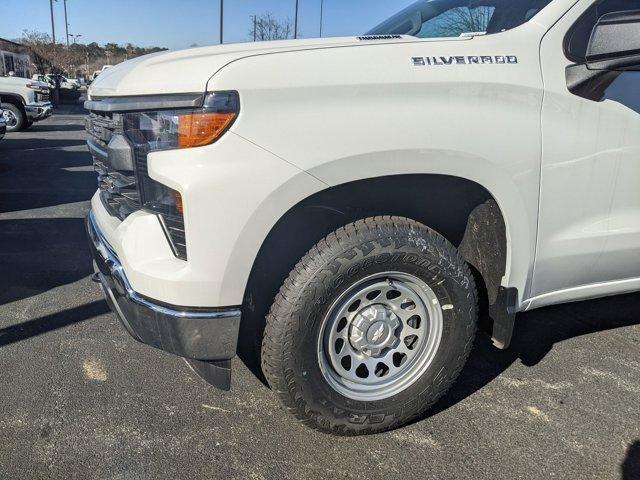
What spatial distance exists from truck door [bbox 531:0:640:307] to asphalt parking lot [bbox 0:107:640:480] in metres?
0.62

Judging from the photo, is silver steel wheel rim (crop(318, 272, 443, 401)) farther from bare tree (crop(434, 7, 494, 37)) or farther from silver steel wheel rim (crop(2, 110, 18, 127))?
silver steel wheel rim (crop(2, 110, 18, 127))

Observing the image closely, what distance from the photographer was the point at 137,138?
7.19ft

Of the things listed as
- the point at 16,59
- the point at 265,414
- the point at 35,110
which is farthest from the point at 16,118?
the point at 16,59

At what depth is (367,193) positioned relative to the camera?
2.37m

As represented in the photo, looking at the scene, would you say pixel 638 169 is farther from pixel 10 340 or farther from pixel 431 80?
pixel 10 340

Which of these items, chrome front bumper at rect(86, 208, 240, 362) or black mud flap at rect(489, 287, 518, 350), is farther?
black mud flap at rect(489, 287, 518, 350)

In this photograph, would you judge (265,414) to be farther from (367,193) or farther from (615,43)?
(615,43)

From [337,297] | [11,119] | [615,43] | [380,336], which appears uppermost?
[615,43]

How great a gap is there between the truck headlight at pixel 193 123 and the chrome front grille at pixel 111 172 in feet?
0.62

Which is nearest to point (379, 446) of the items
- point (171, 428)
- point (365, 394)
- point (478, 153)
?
point (365, 394)

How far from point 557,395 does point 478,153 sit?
1529 millimetres

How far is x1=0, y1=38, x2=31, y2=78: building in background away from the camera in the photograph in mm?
37938

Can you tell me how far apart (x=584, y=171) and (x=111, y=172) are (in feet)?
7.20

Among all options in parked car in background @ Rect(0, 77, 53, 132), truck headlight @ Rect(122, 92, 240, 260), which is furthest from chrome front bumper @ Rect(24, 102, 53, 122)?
truck headlight @ Rect(122, 92, 240, 260)
